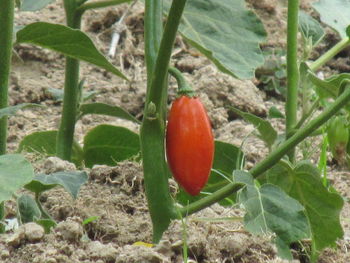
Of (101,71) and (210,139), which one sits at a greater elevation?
(210,139)

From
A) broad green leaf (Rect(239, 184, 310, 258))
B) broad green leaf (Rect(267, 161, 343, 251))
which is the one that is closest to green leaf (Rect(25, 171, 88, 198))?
broad green leaf (Rect(239, 184, 310, 258))

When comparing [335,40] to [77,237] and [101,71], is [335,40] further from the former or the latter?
[77,237]

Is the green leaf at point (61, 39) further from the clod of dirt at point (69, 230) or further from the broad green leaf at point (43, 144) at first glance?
the broad green leaf at point (43, 144)

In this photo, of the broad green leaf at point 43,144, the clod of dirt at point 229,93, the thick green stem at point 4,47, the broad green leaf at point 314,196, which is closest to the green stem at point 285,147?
the broad green leaf at point 314,196

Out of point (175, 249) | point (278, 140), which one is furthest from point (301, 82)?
point (175, 249)

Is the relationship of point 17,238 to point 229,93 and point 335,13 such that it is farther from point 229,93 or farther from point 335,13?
point 229,93

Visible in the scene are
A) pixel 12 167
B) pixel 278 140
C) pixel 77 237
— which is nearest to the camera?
pixel 12 167

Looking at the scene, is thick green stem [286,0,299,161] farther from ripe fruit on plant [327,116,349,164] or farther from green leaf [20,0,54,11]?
green leaf [20,0,54,11]
